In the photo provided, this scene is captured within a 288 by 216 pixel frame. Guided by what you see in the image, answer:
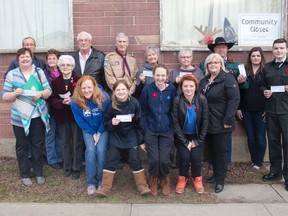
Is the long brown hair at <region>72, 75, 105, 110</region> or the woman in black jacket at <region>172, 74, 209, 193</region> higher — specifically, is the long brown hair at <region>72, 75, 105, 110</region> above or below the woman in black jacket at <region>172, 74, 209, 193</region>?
above

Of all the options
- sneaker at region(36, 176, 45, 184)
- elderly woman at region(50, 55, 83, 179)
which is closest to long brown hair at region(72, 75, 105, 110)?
elderly woman at region(50, 55, 83, 179)

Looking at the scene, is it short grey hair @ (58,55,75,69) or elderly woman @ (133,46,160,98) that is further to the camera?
elderly woman @ (133,46,160,98)

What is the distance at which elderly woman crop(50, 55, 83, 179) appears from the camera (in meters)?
5.12

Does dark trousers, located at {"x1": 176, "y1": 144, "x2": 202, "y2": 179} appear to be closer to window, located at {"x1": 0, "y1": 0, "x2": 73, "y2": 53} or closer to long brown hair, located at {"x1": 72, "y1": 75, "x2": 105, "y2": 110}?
long brown hair, located at {"x1": 72, "y1": 75, "x2": 105, "y2": 110}

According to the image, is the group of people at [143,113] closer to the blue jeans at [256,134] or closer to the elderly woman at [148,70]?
the elderly woman at [148,70]

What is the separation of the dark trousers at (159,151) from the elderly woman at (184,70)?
32.3 inches

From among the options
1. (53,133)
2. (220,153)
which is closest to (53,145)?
(53,133)

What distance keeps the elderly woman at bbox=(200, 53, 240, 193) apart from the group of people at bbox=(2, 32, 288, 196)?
0.5 inches

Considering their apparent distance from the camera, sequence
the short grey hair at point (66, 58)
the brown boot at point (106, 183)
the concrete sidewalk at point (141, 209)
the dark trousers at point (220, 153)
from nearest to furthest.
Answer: the concrete sidewalk at point (141, 209)
the brown boot at point (106, 183)
the dark trousers at point (220, 153)
the short grey hair at point (66, 58)

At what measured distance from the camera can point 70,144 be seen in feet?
17.9

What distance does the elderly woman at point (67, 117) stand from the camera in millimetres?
5121

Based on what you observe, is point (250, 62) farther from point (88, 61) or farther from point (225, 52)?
point (88, 61)

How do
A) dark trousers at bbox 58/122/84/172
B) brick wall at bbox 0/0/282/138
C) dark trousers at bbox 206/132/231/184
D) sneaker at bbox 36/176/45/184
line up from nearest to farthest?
dark trousers at bbox 206/132/231/184 < sneaker at bbox 36/176/45/184 < dark trousers at bbox 58/122/84/172 < brick wall at bbox 0/0/282/138

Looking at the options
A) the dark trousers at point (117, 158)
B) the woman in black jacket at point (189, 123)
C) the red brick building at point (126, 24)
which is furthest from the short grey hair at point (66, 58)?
the woman in black jacket at point (189, 123)
